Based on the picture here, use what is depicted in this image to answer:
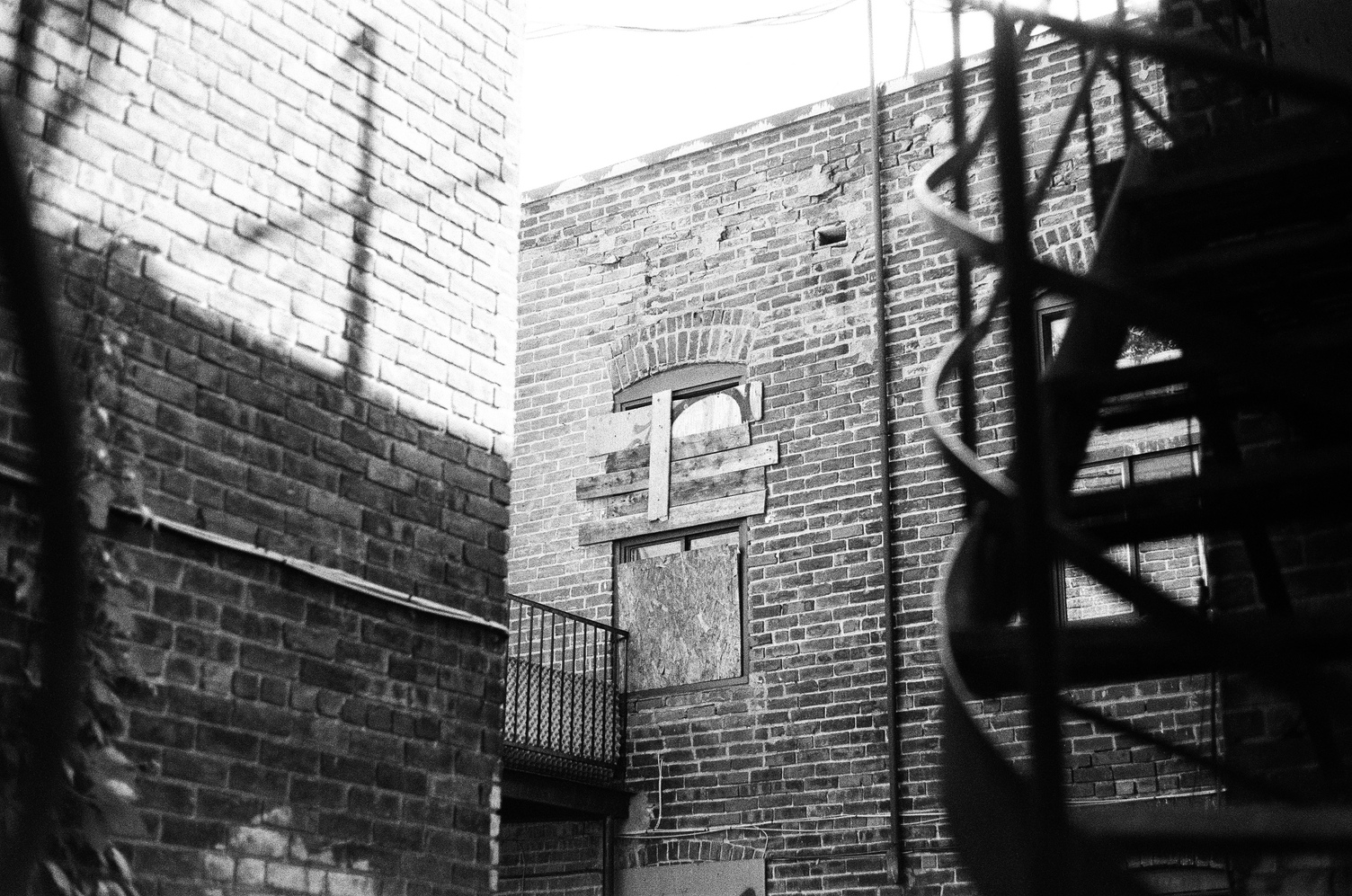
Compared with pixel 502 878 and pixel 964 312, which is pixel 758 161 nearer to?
pixel 502 878

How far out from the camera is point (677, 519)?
9.88m

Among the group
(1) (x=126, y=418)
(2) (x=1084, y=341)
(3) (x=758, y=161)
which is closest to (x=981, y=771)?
(2) (x=1084, y=341)

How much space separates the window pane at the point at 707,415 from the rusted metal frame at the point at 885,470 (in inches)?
42.6

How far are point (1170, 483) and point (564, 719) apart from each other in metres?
7.35

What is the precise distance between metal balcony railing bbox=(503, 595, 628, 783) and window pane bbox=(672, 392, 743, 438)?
1.47m

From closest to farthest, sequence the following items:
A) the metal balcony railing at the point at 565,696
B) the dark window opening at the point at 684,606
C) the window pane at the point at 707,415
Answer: the metal balcony railing at the point at 565,696 → the dark window opening at the point at 684,606 → the window pane at the point at 707,415

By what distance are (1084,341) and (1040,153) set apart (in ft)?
22.2

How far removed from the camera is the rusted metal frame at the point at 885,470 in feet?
27.9

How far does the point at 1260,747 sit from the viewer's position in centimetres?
316

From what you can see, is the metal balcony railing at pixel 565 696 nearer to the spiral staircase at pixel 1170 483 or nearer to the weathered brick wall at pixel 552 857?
the weathered brick wall at pixel 552 857

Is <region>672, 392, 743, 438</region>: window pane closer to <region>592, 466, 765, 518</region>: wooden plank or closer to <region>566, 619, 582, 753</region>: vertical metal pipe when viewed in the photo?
<region>592, 466, 765, 518</region>: wooden plank

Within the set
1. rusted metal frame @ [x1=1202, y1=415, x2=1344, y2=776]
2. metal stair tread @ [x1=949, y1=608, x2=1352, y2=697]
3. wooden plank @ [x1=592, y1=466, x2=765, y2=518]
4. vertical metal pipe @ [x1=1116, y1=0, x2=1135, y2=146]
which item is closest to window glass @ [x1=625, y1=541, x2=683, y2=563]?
wooden plank @ [x1=592, y1=466, x2=765, y2=518]

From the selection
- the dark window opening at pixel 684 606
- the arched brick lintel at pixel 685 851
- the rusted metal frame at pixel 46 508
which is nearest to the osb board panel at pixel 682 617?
the dark window opening at pixel 684 606

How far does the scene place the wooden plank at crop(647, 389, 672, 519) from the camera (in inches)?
392
